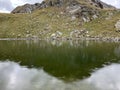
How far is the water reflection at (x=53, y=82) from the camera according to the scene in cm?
3638

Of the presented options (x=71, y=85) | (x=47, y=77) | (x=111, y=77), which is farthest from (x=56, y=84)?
(x=111, y=77)

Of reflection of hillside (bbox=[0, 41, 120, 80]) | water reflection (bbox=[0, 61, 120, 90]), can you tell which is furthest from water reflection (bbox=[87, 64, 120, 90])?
reflection of hillside (bbox=[0, 41, 120, 80])

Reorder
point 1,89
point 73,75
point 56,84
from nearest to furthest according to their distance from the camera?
point 1,89 → point 56,84 → point 73,75

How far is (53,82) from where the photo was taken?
4006 centimetres

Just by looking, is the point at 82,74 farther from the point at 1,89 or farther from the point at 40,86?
the point at 1,89

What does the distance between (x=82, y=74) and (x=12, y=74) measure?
49.0ft

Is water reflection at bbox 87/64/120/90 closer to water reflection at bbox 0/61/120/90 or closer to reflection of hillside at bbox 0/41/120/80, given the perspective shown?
water reflection at bbox 0/61/120/90

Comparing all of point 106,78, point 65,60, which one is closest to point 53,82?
point 106,78

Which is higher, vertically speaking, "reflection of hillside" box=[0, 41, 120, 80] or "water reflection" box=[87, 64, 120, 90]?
"water reflection" box=[87, 64, 120, 90]

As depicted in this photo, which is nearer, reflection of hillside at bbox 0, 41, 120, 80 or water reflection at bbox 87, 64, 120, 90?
water reflection at bbox 87, 64, 120, 90

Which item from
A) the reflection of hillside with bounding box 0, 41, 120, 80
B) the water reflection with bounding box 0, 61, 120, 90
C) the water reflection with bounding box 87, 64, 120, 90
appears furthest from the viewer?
the reflection of hillside with bounding box 0, 41, 120, 80

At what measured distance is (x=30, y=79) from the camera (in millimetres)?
42781

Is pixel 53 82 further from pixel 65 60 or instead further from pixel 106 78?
pixel 65 60

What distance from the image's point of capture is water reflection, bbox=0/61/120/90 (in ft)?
119
